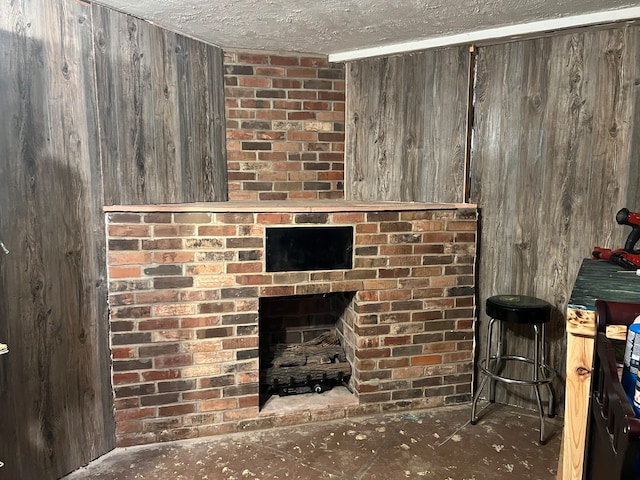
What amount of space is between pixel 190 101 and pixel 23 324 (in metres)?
1.49

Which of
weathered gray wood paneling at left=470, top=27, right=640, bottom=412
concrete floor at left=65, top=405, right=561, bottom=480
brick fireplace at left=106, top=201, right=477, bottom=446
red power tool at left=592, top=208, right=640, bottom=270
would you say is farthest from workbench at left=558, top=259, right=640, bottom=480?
brick fireplace at left=106, top=201, right=477, bottom=446

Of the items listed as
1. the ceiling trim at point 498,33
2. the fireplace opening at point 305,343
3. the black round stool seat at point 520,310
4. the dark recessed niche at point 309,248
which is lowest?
the fireplace opening at point 305,343

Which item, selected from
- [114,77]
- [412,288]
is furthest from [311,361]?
[114,77]

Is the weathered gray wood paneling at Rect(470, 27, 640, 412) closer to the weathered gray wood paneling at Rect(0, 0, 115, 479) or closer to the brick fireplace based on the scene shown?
the brick fireplace

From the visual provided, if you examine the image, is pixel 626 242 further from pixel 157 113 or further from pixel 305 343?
pixel 157 113

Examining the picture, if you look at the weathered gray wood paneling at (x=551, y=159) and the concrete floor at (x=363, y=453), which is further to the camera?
the weathered gray wood paneling at (x=551, y=159)

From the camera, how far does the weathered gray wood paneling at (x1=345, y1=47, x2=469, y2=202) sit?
9.81ft

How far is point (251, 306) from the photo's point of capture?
2.77 m

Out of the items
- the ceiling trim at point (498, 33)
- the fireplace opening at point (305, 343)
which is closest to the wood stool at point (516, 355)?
the fireplace opening at point (305, 343)

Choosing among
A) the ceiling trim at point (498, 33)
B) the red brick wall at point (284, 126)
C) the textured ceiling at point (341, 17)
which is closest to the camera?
the textured ceiling at point (341, 17)

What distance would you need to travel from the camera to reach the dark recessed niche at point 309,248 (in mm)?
2744

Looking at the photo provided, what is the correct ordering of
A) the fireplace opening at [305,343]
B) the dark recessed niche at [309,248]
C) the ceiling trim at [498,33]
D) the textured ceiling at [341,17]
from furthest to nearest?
the fireplace opening at [305,343] < the dark recessed niche at [309,248] < the ceiling trim at [498,33] < the textured ceiling at [341,17]

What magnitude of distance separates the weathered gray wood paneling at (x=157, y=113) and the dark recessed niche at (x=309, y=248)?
0.63m

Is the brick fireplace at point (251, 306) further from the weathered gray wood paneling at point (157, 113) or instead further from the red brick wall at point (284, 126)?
the red brick wall at point (284, 126)
